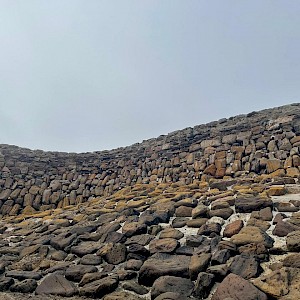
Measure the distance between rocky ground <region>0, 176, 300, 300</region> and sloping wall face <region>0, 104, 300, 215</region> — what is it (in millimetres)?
2402

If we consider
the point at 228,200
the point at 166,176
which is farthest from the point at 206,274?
the point at 166,176

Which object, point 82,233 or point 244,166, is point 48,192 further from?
point 244,166

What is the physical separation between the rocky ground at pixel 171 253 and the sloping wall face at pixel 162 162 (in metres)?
2.40

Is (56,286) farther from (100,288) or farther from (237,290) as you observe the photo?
(237,290)

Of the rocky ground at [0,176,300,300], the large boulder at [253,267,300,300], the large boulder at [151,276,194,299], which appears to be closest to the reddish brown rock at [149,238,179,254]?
the rocky ground at [0,176,300,300]

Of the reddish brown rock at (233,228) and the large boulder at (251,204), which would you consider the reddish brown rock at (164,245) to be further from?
the large boulder at (251,204)

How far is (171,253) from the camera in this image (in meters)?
3.15

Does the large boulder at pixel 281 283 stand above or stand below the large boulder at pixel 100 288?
above

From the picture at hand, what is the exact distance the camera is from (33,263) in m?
3.59

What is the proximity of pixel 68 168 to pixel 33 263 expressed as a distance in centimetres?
635

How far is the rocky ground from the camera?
2.46 m

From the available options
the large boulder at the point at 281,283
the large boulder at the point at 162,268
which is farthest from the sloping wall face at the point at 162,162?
the large boulder at the point at 281,283

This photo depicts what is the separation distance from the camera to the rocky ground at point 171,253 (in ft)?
8.06

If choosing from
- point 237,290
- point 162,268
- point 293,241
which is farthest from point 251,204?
point 237,290
